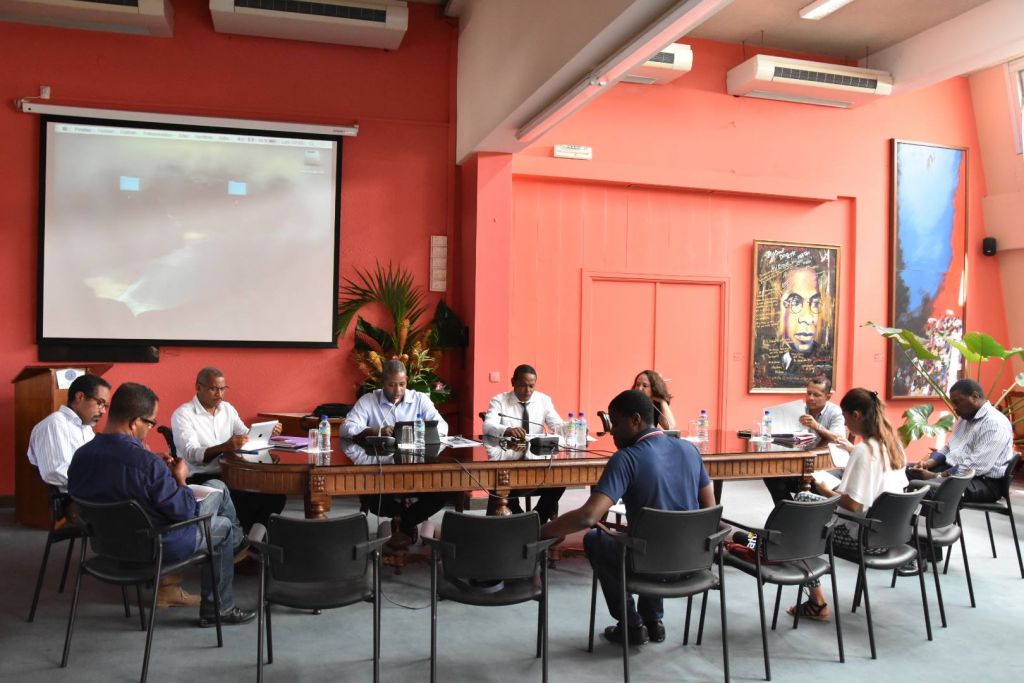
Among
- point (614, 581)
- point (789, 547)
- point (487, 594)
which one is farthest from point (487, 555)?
point (789, 547)

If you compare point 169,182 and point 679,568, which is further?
point 169,182

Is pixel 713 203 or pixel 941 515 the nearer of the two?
pixel 941 515

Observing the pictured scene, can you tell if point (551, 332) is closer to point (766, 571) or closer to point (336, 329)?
point (336, 329)

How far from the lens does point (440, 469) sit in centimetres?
432

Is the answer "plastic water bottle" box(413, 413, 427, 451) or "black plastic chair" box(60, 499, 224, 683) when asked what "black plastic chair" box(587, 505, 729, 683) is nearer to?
"plastic water bottle" box(413, 413, 427, 451)

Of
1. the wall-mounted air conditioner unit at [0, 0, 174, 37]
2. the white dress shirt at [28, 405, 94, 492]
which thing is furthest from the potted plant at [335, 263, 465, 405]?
the white dress shirt at [28, 405, 94, 492]

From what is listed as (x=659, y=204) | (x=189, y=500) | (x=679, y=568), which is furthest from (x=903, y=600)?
(x=659, y=204)

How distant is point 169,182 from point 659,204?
4.33m

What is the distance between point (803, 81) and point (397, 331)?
4370mm

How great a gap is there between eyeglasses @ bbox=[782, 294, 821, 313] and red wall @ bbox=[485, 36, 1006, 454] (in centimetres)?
31

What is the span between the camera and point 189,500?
3.67 m

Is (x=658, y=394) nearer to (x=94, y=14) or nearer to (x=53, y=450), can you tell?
(x=53, y=450)

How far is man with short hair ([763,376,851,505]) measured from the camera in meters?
5.39

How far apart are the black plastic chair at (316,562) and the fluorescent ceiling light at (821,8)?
5801 mm
